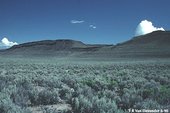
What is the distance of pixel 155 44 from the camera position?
124125 mm

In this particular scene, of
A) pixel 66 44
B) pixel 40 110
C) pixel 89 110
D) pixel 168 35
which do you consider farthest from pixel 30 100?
pixel 66 44

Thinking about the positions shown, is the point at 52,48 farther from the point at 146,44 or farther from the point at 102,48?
the point at 146,44

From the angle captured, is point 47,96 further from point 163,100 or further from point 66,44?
point 66,44

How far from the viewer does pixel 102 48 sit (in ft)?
437

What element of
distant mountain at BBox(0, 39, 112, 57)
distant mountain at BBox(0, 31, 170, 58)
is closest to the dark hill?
distant mountain at BBox(0, 31, 170, 58)

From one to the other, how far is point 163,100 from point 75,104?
2.94 meters

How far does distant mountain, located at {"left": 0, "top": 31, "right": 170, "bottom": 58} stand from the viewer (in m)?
115

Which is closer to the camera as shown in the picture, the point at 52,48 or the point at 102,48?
the point at 102,48

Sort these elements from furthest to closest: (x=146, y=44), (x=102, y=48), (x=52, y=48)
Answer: (x=52, y=48) < (x=102, y=48) < (x=146, y=44)

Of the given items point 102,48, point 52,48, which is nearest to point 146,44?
point 102,48

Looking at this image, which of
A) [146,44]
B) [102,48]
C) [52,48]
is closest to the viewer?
[146,44]

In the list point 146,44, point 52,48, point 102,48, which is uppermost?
point 146,44

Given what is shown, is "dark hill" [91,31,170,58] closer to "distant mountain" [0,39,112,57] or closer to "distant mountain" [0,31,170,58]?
"distant mountain" [0,31,170,58]

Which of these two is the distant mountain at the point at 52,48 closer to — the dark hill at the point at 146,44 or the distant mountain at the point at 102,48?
the distant mountain at the point at 102,48
